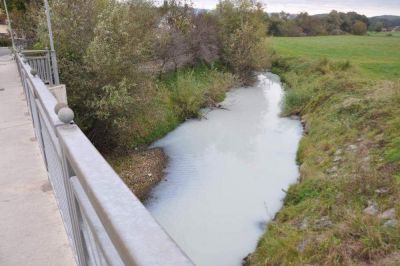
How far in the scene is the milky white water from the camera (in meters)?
10.6

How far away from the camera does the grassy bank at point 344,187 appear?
7668mm

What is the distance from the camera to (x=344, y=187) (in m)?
9.94

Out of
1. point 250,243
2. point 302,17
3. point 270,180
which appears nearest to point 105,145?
point 270,180

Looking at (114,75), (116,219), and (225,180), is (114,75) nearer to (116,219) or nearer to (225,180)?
(225,180)

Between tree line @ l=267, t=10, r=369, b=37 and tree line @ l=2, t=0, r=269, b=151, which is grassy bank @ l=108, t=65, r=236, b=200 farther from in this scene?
tree line @ l=267, t=10, r=369, b=37

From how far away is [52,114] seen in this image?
2.43 meters

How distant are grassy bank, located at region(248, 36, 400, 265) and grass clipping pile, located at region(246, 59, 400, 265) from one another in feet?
0.06

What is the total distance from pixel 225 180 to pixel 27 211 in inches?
437

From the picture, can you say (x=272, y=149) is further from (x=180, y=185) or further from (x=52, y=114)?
(x=52, y=114)

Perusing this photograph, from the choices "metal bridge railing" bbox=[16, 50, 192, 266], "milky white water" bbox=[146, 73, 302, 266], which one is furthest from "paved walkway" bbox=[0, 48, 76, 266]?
"milky white water" bbox=[146, 73, 302, 266]

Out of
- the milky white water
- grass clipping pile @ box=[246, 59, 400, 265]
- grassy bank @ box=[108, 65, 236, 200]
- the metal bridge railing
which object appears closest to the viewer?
the metal bridge railing

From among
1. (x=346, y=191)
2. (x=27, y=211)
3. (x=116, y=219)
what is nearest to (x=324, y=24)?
(x=346, y=191)

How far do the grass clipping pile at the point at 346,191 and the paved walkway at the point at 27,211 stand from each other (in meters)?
5.65

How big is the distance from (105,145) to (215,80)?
13.0 meters
